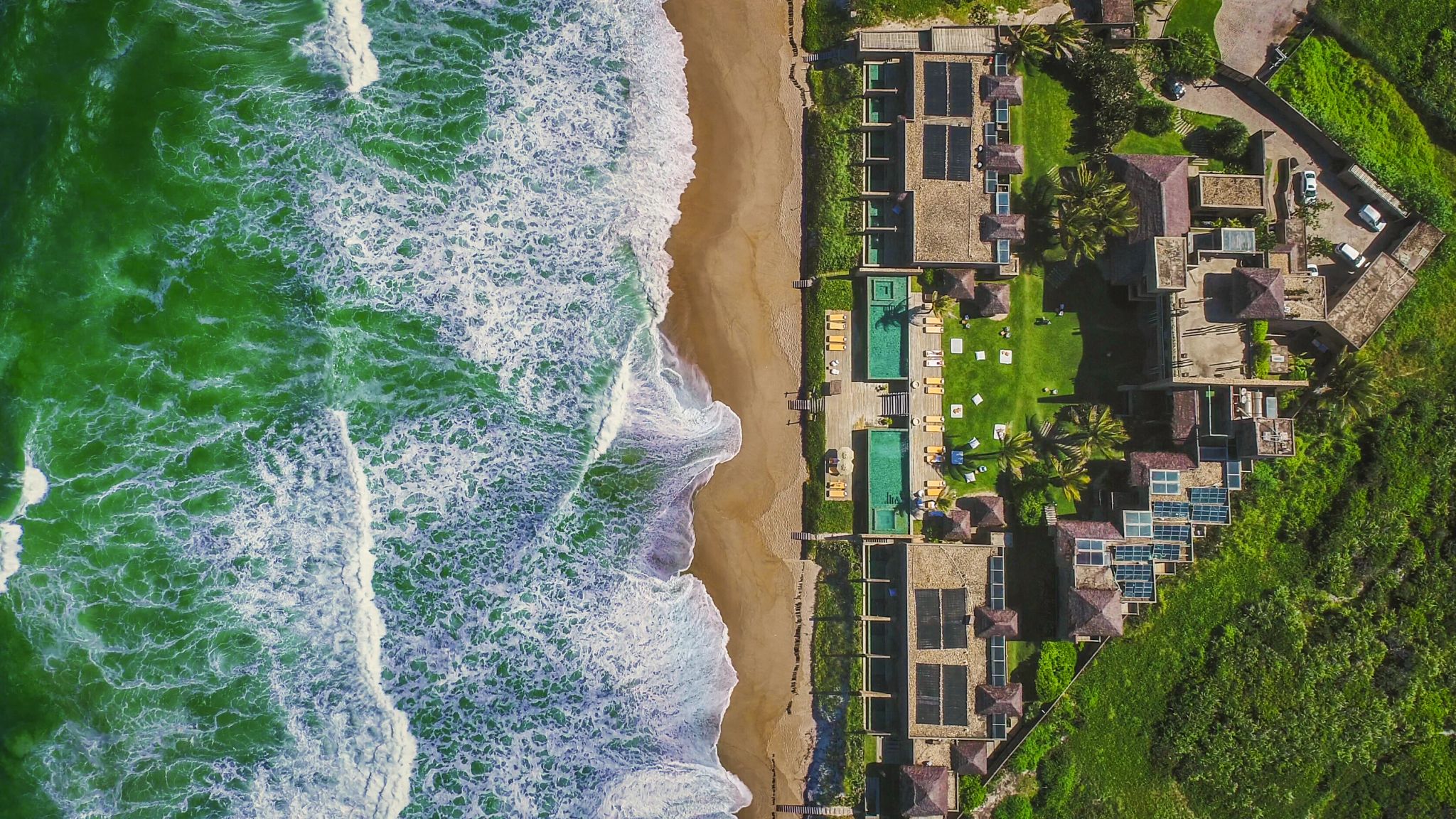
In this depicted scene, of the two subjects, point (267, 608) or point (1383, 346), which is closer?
point (267, 608)

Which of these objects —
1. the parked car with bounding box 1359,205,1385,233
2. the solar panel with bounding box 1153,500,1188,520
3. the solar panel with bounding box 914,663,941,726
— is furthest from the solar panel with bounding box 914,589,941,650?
the parked car with bounding box 1359,205,1385,233

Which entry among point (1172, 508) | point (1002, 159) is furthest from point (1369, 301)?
point (1002, 159)

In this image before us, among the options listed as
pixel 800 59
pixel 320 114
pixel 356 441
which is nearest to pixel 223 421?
pixel 356 441

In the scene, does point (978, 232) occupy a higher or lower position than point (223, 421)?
higher

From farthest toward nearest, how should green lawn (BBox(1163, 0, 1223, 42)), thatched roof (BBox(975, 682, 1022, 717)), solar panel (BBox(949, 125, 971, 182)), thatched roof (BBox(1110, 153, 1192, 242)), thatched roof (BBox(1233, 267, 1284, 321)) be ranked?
green lawn (BBox(1163, 0, 1223, 42)), solar panel (BBox(949, 125, 971, 182)), thatched roof (BBox(1110, 153, 1192, 242)), thatched roof (BBox(975, 682, 1022, 717)), thatched roof (BBox(1233, 267, 1284, 321))

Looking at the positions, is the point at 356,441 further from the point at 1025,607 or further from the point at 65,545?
the point at 1025,607

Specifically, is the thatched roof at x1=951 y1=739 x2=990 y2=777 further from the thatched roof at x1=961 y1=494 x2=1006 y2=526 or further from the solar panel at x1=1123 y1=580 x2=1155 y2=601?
the thatched roof at x1=961 y1=494 x2=1006 y2=526
